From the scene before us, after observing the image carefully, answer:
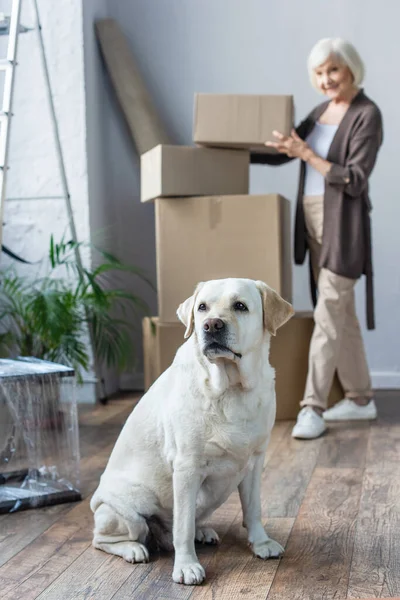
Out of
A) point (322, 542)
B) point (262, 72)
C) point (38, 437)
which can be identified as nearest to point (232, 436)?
point (322, 542)

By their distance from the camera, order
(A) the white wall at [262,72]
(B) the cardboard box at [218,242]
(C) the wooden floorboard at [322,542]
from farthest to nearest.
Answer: (A) the white wall at [262,72] → (B) the cardboard box at [218,242] → (C) the wooden floorboard at [322,542]

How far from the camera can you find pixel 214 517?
→ 2139 mm

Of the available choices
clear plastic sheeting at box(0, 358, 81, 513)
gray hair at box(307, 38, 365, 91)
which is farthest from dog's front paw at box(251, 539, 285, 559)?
gray hair at box(307, 38, 365, 91)

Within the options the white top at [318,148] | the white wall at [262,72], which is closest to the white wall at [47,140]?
the white wall at [262,72]

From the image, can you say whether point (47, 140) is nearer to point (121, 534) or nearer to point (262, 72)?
point (262, 72)

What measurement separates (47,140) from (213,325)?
96.8 inches

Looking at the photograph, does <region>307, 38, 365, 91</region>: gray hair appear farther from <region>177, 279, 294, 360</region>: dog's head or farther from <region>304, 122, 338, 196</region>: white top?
<region>177, 279, 294, 360</region>: dog's head

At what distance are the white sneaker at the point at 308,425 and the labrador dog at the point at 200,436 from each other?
1210mm

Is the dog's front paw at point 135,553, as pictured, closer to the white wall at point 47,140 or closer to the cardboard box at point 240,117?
the cardboard box at point 240,117

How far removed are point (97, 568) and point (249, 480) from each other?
0.41 metres

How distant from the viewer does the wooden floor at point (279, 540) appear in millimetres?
1651

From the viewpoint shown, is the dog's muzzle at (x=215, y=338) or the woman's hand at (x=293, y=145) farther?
the woman's hand at (x=293, y=145)

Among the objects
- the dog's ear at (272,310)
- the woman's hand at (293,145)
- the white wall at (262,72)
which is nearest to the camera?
the dog's ear at (272,310)

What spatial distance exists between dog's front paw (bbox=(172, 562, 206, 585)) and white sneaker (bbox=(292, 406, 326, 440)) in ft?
4.61
